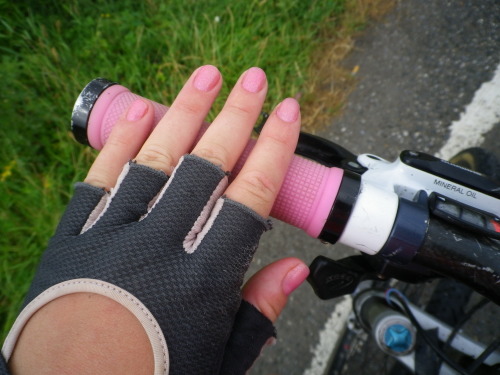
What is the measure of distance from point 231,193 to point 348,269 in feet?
1.51

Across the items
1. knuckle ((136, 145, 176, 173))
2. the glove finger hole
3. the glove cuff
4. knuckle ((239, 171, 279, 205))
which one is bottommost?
the glove cuff

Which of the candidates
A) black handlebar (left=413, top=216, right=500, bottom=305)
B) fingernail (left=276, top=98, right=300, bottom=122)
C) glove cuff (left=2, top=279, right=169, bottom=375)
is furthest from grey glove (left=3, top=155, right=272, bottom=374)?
black handlebar (left=413, top=216, right=500, bottom=305)

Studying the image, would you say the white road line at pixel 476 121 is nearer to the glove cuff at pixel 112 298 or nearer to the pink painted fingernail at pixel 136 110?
the pink painted fingernail at pixel 136 110

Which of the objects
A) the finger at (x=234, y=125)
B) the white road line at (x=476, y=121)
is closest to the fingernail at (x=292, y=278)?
the finger at (x=234, y=125)

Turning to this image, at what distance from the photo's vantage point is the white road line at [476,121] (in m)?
1.80

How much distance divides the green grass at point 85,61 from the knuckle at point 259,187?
140 cm

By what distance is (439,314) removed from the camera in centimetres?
158

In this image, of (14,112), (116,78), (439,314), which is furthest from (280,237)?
(14,112)

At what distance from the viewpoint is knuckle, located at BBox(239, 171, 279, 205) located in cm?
86

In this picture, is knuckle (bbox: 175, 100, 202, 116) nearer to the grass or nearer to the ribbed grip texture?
the ribbed grip texture

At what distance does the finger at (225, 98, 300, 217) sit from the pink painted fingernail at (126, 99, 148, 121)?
0.33 meters

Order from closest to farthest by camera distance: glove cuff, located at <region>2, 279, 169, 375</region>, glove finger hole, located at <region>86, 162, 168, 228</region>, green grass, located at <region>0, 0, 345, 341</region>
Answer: glove cuff, located at <region>2, 279, 169, 375</region> → glove finger hole, located at <region>86, 162, 168, 228</region> → green grass, located at <region>0, 0, 345, 341</region>

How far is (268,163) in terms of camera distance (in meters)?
0.90

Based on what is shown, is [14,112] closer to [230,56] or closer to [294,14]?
[230,56]
